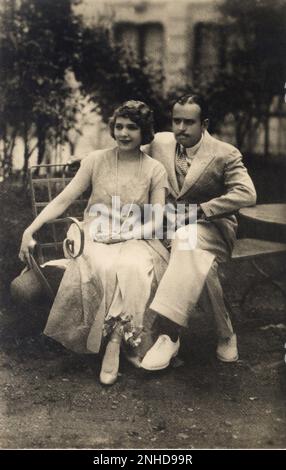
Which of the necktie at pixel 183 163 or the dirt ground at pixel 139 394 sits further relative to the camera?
the necktie at pixel 183 163

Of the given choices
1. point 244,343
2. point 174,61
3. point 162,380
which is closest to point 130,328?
point 162,380

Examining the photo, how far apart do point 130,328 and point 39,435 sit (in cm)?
73

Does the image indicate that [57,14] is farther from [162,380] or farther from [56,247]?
[162,380]

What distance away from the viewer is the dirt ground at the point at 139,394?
9.14 ft

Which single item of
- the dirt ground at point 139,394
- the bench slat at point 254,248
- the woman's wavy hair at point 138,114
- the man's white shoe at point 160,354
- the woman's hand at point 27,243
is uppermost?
the woman's wavy hair at point 138,114

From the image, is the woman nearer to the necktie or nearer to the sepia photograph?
the sepia photograph

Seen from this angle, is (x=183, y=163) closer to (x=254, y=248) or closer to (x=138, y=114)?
(x=138, y=114)

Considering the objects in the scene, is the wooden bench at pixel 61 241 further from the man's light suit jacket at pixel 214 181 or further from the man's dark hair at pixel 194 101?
the man's dark hair at pixel 194 101

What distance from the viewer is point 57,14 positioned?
471 centimetres

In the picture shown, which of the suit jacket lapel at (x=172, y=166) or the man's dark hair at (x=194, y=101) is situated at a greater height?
the man's dark hair at (x=194, y=101)

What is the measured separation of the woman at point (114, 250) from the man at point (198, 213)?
0.13m

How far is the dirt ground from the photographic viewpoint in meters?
2.79

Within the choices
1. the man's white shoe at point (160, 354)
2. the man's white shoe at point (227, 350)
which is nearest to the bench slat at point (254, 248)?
the man's white shoe at point (227, 350)
